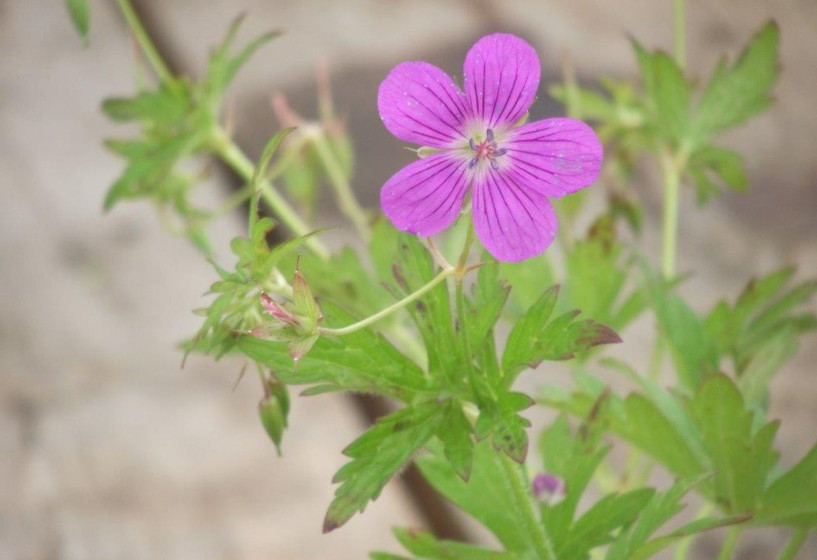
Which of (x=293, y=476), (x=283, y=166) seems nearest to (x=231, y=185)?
(x=283, y=166)

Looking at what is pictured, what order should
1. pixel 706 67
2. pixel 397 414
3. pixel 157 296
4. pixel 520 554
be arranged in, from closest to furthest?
pixel 397 414, pixel 520 554, pixel 157 296, pixel 706 67

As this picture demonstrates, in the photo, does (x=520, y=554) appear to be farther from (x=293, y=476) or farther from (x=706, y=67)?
(x=706, y=67)

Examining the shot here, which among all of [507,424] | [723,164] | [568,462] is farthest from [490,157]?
[723,164]

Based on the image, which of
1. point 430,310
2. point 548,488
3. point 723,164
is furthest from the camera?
point 723,164

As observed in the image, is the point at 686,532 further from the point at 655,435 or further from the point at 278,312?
the point at 278,312

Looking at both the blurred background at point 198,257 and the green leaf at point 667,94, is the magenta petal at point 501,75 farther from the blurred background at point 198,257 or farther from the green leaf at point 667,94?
the blurred background at point 198,257

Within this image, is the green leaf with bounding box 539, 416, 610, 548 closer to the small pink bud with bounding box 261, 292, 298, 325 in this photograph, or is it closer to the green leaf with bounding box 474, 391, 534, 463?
the green leaf with bounding box 474, 391, 534, 463
